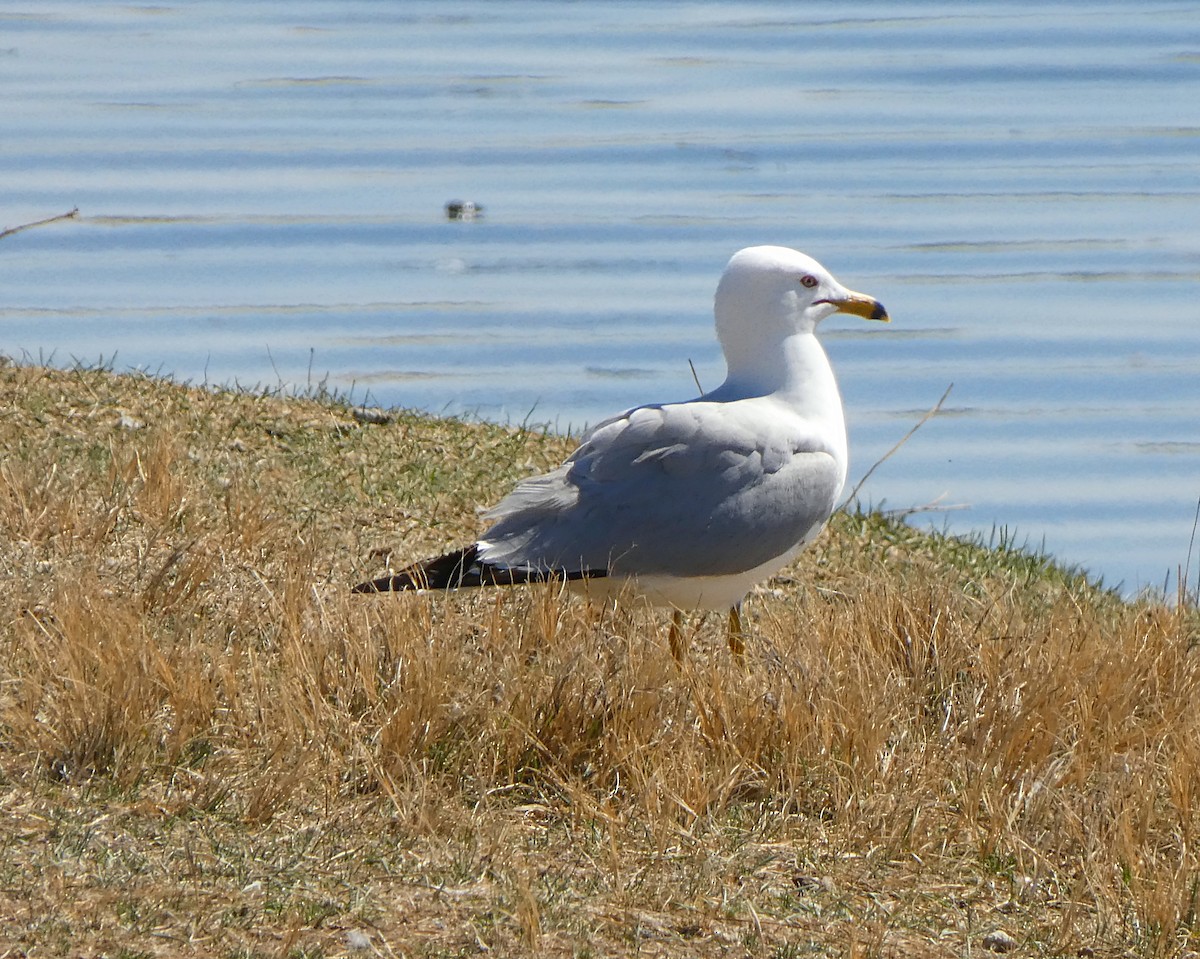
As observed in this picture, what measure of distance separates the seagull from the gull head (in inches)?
8.6

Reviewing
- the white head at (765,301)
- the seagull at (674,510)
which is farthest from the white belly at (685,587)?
the white head at (765,301)

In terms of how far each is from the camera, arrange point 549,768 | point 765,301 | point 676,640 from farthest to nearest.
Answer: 1. point 765,301
2. point 676,640
3. point 549,768

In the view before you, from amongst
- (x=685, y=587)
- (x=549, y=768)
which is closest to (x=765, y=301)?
(x=685, y=587)

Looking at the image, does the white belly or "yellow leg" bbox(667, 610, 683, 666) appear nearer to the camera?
"yellow leg" bbox(667, 610, 683, 666)

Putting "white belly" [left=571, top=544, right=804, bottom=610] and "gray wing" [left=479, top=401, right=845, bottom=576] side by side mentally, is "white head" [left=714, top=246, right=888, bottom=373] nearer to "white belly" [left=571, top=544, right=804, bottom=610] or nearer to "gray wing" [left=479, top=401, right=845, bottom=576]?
"gray wing" [left=479, top=401, right=845, bottom=576]

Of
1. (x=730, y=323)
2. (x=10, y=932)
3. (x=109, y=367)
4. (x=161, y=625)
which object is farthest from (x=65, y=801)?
(x=109, y=367)

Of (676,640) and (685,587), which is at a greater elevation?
(685,587)

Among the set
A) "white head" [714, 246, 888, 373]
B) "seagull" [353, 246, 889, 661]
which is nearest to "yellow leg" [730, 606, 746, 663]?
"seagull" [353, 246, 889, 661]

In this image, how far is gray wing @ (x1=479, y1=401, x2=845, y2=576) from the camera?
16.6 ft

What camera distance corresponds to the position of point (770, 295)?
555 centimetres

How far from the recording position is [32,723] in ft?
13.4

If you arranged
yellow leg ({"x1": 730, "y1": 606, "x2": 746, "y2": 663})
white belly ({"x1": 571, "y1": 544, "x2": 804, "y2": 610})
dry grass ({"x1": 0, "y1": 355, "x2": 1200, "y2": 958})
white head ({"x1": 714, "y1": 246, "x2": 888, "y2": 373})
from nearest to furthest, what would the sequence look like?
dry grass ({"x1": 0, "y1": 355, "x2": 1200, "y2": 958}) → yellow leg ({"x1": 730, "y1": 606, "x2": 746, "y2": 663}) → white belly ({"x1": 571, "y1": 544, "x2": 804, "y2": 610}) → white head ({"x1": 714, "y1": 246, "x2": 888, "y2": 373})

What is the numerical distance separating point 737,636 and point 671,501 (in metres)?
0.41

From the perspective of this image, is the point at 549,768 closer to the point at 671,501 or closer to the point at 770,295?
the point at 671,501
